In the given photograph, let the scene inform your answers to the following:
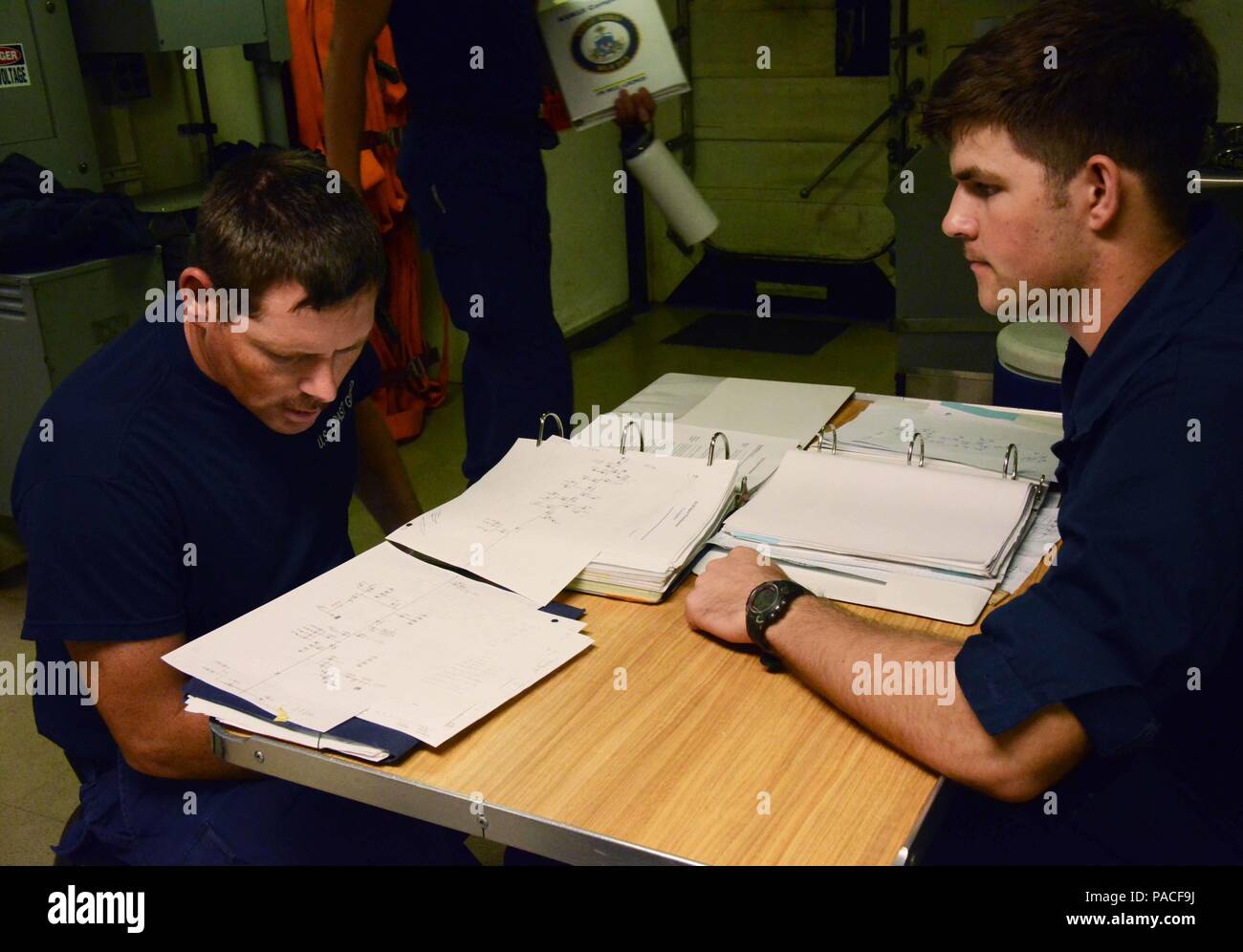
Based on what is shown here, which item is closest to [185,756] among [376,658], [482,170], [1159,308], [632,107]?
[376,658]

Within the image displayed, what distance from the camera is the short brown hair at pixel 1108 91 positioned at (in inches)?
43.5

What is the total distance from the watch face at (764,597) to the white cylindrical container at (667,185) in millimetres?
1658

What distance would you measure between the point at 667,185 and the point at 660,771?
1923 mm

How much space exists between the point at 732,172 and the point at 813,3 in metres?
0.73

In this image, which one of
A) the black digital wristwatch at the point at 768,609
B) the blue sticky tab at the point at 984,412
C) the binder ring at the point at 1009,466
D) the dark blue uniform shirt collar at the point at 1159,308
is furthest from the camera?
the blue sticky tab at the point at 984,412

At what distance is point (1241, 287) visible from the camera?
1.10m

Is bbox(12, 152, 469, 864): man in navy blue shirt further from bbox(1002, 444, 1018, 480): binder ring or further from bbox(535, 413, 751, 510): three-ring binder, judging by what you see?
bbox(1002, 444, 1018, 480): binder ring

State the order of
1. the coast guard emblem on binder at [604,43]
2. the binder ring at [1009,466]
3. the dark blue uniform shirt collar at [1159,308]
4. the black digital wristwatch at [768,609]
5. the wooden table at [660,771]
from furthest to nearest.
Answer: the coast guard emblem on binder at [604,43] < the binder ring at [1009,466] < the black digital wristwatch at [768,609] < the dark blue uniform shirt collar at [1159,308] < the wooden table at [660,771]

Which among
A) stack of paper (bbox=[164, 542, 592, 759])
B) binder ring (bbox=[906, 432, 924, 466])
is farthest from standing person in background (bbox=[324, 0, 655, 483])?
stack of paper (bbox=[164, 542, 592, 759])

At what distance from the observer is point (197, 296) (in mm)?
1331

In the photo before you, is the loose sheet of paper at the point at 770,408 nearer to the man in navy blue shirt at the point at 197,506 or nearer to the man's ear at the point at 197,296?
the man in navy blue shirt at the point at 197,506

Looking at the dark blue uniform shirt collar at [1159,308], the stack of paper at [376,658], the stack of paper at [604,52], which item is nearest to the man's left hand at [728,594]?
the stack of paper at [376,658]

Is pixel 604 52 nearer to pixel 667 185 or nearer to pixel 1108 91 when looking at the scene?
pixel 667 185

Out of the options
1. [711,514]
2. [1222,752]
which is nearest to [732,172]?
[711,514]
